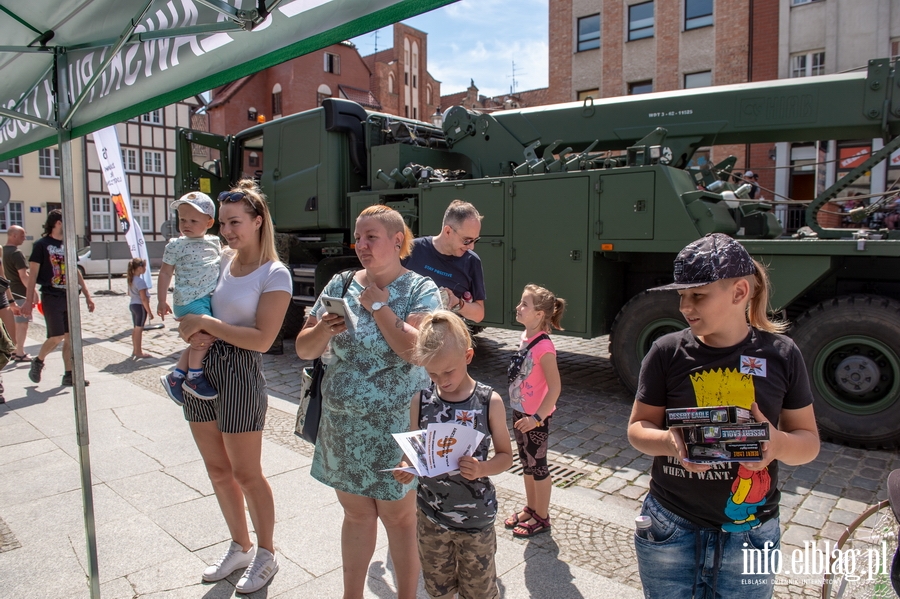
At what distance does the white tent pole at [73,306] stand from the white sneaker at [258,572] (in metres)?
0.61

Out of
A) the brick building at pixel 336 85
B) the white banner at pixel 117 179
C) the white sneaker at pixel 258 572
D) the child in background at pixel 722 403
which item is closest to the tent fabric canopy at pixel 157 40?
the child in background at pixel 722 403

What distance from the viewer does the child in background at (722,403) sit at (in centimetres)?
186

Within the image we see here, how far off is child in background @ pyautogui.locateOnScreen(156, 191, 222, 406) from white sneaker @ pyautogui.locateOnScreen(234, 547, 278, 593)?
Answer: 82 cm

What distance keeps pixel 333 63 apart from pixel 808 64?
33391 mm

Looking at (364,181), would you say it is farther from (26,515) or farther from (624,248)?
(26,515)

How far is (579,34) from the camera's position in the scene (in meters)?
25.2

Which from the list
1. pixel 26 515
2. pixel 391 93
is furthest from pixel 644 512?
pixel 391 93

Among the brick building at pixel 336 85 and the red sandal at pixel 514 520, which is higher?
the brick building at pixel 336 85

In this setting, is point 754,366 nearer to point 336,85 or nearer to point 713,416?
point 713,416

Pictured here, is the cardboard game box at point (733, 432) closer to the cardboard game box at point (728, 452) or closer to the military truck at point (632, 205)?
the cardboard game box at point (728, 452)

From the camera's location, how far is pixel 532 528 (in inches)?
137

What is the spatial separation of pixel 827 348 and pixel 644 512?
3961 mm

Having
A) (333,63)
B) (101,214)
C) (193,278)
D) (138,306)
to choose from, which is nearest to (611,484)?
(193,278)

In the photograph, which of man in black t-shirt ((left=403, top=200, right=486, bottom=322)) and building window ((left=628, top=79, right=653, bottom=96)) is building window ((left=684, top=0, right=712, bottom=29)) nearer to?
building window ((left=628, top=79, right=653, bottom=96))
